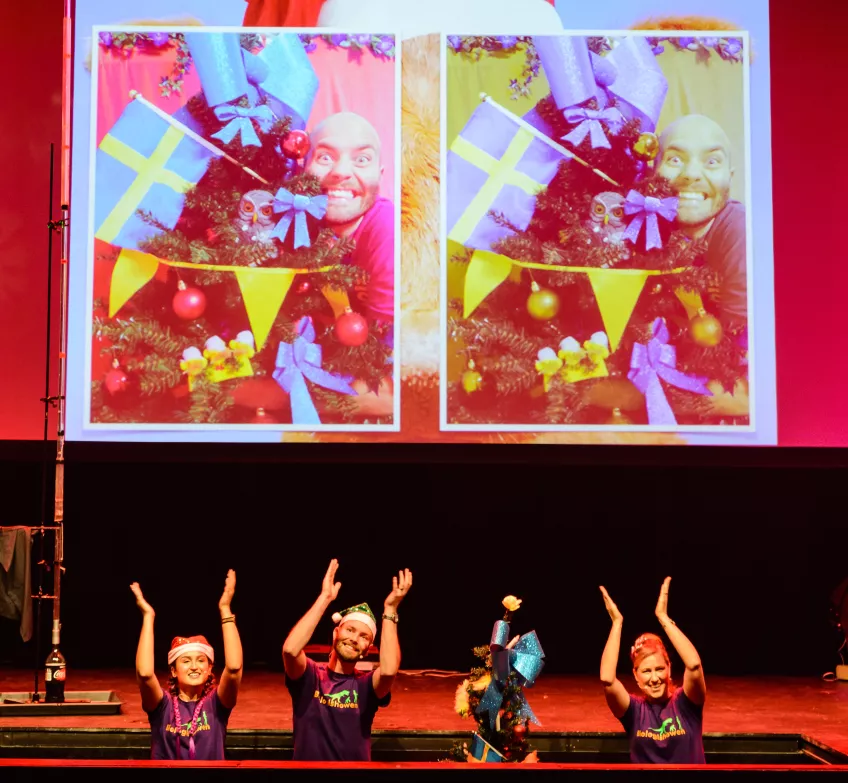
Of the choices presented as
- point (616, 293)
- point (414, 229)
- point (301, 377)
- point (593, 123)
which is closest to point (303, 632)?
point (301, 377)

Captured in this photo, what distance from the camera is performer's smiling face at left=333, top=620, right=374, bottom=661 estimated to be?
384 cm

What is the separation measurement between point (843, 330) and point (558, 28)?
2080mm

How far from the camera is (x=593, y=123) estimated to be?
249 inches

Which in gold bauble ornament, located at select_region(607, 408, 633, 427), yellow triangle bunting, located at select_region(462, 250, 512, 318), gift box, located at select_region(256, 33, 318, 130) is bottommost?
gold bauble ornament, located at select_region(607, 408, 633, 427)

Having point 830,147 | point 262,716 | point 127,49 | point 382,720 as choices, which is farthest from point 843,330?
point 127,49

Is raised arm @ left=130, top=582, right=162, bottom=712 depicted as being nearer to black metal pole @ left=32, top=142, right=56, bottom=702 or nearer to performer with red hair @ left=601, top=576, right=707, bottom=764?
performer with red hair @ left=601, top=576, right=707, bottom=764

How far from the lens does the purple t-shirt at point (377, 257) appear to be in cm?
629

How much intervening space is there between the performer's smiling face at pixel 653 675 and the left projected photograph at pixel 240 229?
8.89ft

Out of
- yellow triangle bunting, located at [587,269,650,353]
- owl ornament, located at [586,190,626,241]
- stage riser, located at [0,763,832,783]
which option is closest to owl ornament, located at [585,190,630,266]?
owl ornament, located at [586,190,626,241]

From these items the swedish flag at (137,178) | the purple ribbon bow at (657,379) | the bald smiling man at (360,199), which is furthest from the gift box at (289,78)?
the purple ribbon bow at (657,379)

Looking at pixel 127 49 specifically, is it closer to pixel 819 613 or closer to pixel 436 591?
pixel 436 591

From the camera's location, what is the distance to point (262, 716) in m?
5.71

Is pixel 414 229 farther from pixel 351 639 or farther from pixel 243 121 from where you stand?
pixel 351 639

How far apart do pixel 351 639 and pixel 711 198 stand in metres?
3.44
